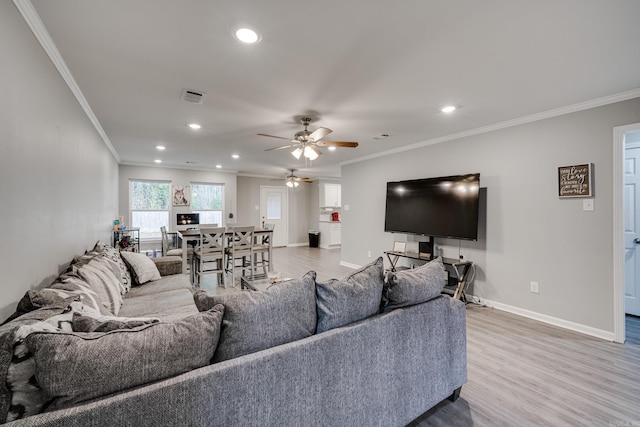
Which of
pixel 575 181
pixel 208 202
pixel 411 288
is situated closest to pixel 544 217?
pixel 575 181

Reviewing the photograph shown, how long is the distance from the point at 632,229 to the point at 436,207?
2.22 m

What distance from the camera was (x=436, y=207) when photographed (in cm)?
411

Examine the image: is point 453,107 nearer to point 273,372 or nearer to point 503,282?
point 503,282

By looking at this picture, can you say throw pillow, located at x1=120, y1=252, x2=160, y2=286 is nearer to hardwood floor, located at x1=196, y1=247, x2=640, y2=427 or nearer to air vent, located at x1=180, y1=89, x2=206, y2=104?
air vent, located at x1=180, y1=89, x2=206, y2=104

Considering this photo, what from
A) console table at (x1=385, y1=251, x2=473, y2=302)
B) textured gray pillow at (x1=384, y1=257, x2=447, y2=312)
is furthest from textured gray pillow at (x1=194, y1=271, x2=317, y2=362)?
console table at (x1=385, y1=251, x2=473, y2=302)

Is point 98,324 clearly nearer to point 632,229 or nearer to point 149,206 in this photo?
point 632,229

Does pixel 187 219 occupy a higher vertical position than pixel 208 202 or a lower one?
lower

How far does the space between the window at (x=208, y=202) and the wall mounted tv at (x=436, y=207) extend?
489cm

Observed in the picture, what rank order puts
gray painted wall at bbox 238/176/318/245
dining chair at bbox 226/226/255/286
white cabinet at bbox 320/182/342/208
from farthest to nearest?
white cabinet at bbox 320/182/342/208 < gray painted wall at bbox 238/176/318/245 < dining chair at bbox 226/226/255/286

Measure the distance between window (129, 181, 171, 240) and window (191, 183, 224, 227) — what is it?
2.13ft

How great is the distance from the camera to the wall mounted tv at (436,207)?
369 cm

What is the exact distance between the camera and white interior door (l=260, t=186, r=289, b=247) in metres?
8.95

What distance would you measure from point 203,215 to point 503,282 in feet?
22.7

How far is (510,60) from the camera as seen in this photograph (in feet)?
6.94
